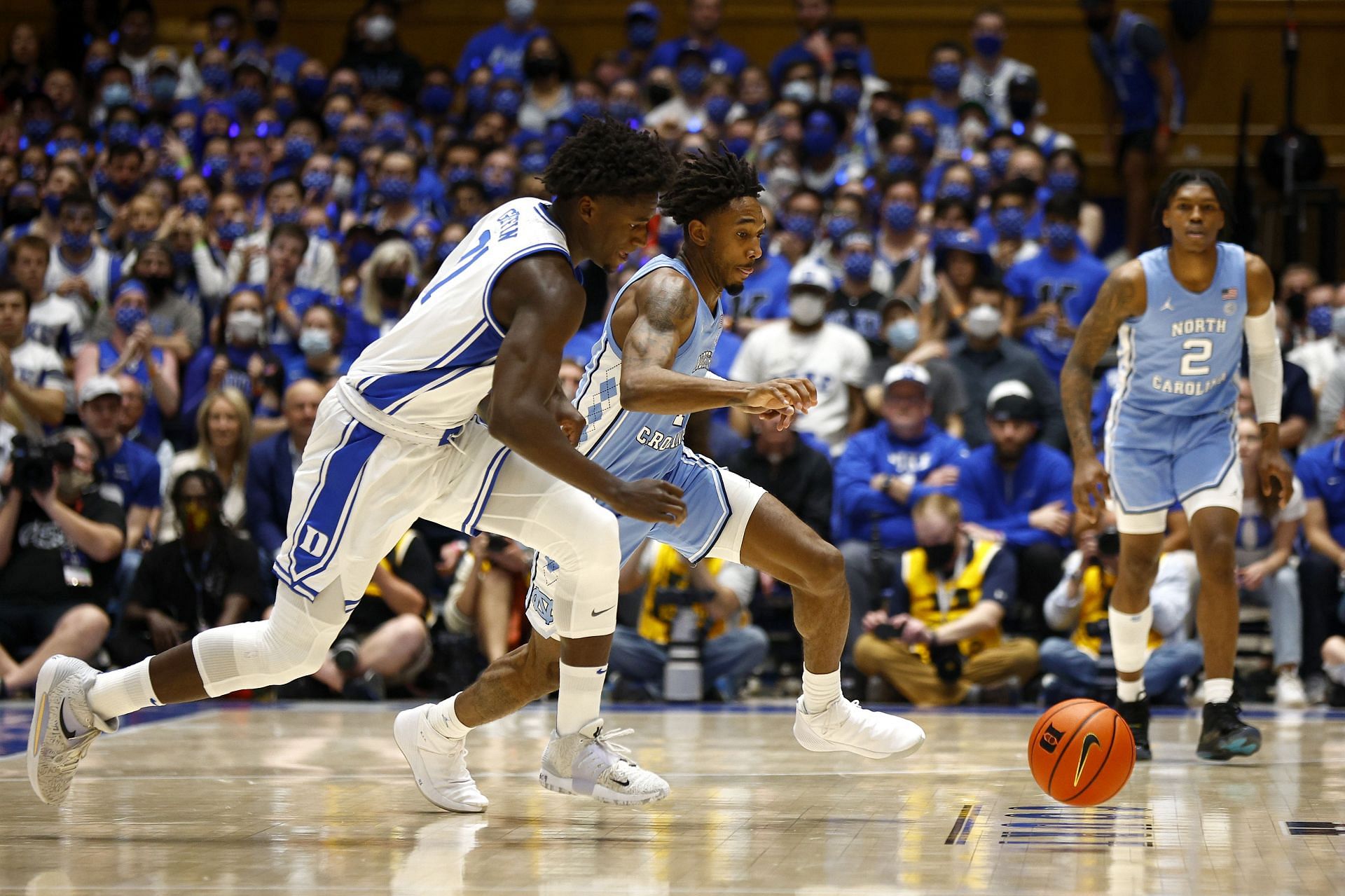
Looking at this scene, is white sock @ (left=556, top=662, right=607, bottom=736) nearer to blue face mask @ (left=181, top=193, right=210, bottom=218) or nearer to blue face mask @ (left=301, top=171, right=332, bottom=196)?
blue face mask @ (left=181, top=193, right=210, bottom=218)

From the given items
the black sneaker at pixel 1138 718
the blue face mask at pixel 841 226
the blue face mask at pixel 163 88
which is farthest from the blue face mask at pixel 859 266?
the blue face mask at pixel 163 88

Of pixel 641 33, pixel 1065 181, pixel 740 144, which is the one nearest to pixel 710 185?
pixel 740 144

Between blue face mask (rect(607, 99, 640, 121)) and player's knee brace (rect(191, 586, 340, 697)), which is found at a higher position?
blue face mask (rect(607, 99, 640, 121))

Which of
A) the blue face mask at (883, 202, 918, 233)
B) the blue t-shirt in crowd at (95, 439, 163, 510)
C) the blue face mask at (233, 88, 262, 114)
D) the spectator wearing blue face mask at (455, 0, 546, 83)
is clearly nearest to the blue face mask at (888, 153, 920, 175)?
the blue face mask at (883, 202, 918, 233)

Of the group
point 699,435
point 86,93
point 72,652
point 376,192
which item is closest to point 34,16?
point 86,93

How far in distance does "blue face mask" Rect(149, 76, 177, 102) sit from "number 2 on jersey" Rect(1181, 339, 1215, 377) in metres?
10.6

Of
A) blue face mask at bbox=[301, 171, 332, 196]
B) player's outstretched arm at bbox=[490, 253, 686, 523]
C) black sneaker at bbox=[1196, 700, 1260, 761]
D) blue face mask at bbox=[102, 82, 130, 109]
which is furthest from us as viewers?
blue face mask at bbox=[102, 82, 130, 109]

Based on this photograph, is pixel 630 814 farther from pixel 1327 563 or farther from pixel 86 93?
pixel 86 93

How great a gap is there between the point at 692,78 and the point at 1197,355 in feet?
25.4

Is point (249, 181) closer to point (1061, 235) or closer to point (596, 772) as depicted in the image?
point (1061, 235)

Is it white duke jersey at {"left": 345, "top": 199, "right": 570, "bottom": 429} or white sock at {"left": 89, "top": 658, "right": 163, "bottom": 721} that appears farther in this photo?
white sock at {"left": 89, "top": 658, "right": 163, "bottom": 721}

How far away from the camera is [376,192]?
12.3 meters

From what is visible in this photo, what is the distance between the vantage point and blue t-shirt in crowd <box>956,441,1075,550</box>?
903 cm

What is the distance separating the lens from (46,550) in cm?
873
